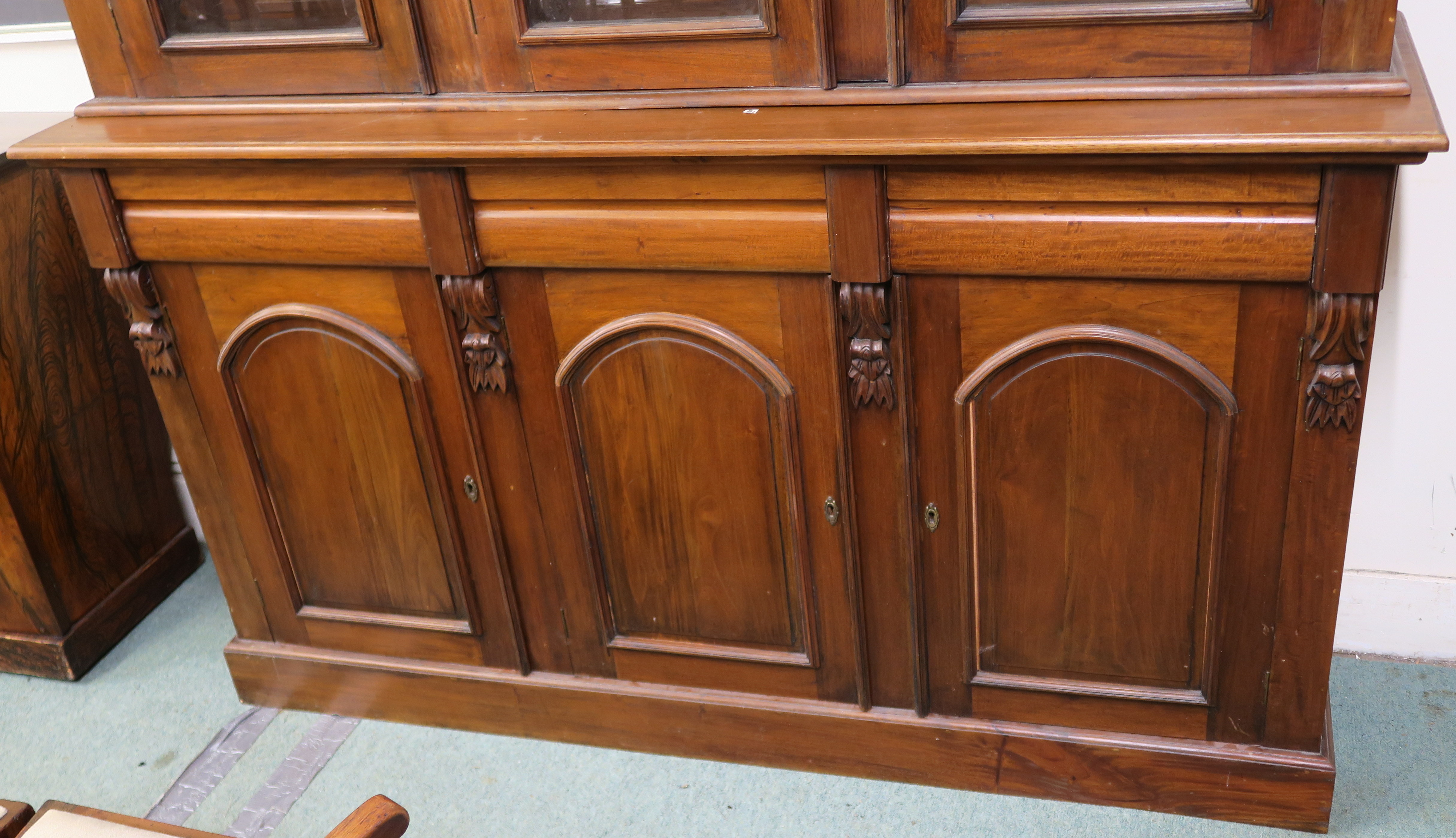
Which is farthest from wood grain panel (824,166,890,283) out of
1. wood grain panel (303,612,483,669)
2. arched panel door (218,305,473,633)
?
wood grain panel (303,612,483,669)

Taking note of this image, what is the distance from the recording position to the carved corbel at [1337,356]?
1607mm

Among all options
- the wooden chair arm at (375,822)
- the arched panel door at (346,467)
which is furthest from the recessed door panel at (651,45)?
the wooden chair arm at (375,822)

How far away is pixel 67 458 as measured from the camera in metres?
2.67

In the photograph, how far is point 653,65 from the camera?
1.85m

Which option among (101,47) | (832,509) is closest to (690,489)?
(832,509)

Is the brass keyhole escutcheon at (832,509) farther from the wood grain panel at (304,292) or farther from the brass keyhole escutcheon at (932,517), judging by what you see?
the wood grain panel at (304,292)

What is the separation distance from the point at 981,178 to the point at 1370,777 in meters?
1.32

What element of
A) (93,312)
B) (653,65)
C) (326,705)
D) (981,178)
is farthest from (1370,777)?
(93,312)

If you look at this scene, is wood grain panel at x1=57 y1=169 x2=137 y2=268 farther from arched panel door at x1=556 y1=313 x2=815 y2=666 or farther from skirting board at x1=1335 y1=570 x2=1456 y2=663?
skirting board at x1=1335 y1=570 x2=1456 y2=663

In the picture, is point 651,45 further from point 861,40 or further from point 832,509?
point 832,509

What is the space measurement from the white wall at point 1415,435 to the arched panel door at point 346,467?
5.65ft

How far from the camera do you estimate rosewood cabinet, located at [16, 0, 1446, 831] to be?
5.41 feet

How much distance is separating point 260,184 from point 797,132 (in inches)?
36.2

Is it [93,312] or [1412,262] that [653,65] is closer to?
[1412,262]
